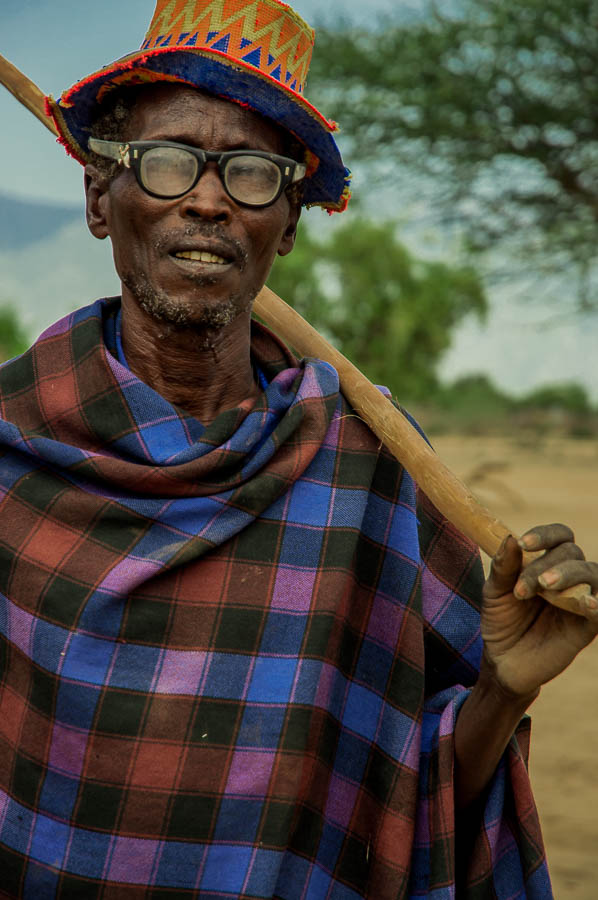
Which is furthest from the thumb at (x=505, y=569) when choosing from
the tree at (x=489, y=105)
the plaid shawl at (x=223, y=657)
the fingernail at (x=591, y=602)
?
the tree at (x=489, y=105)

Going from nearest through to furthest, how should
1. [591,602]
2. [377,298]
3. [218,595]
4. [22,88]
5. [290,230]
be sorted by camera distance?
[591,602] < [218,595] < [290,230] < [22,88] < [377,298]

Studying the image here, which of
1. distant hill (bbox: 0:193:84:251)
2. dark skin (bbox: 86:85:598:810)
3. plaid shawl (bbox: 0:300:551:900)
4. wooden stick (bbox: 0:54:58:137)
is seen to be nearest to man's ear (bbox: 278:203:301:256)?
dark skin (bbox: 86:85:598:810)

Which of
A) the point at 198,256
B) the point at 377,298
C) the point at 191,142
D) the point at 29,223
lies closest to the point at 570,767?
the point at 198,256

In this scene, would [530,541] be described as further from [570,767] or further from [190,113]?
[570,767]

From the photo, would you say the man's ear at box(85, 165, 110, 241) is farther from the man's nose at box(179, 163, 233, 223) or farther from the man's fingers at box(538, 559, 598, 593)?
the man's fingers at box(538, 559, 598, 593)

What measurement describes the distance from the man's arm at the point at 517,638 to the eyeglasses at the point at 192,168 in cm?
89

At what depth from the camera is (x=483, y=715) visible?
2.04 metres

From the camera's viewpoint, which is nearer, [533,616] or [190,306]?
[533,616]

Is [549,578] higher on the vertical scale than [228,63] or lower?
lower

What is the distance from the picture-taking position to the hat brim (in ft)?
6.95

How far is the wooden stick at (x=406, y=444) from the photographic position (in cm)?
194

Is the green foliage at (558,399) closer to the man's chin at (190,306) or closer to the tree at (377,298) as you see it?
the tree at (377,298)

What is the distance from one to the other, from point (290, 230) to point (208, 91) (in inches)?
15.6

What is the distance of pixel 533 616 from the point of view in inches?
73.3
